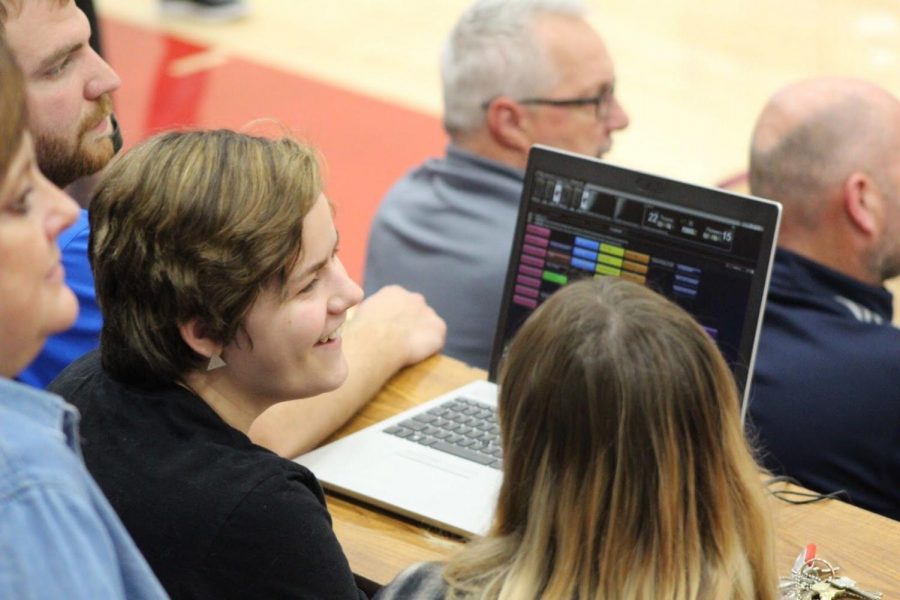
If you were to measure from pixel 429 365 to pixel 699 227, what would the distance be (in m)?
0.51

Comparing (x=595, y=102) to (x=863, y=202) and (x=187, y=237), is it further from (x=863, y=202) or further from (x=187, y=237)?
(x=187, y=237)

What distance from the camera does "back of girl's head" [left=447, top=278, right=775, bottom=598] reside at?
1272 mm

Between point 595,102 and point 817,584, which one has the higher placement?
point 595,102

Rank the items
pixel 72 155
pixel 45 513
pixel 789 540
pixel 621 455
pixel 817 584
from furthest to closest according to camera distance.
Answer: pixel 72 155 → pixel 789 540 → pixel 817 584 → pixel 621 455 → pixel 45 513

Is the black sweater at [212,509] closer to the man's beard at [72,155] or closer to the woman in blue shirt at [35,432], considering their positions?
the woman in blue shirt at [35,432]

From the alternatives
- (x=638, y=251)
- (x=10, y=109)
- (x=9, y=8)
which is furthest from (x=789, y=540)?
(x=9, y=8)

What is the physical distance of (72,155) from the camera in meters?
2.01

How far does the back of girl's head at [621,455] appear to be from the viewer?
1.27m

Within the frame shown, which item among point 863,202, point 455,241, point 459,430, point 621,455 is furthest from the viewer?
point 455,241

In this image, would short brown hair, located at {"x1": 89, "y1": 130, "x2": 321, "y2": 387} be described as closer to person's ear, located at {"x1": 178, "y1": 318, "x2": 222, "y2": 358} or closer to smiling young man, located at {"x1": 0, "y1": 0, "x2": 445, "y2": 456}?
person's ear, located at {"x1": 178, "y1": 318, "x2": 222, "y2": 358}

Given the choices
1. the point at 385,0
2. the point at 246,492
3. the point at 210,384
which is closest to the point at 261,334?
the point at 210,384

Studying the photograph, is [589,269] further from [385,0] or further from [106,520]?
[385,0]

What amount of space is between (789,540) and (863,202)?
0.92 metres

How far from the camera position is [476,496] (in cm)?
173
